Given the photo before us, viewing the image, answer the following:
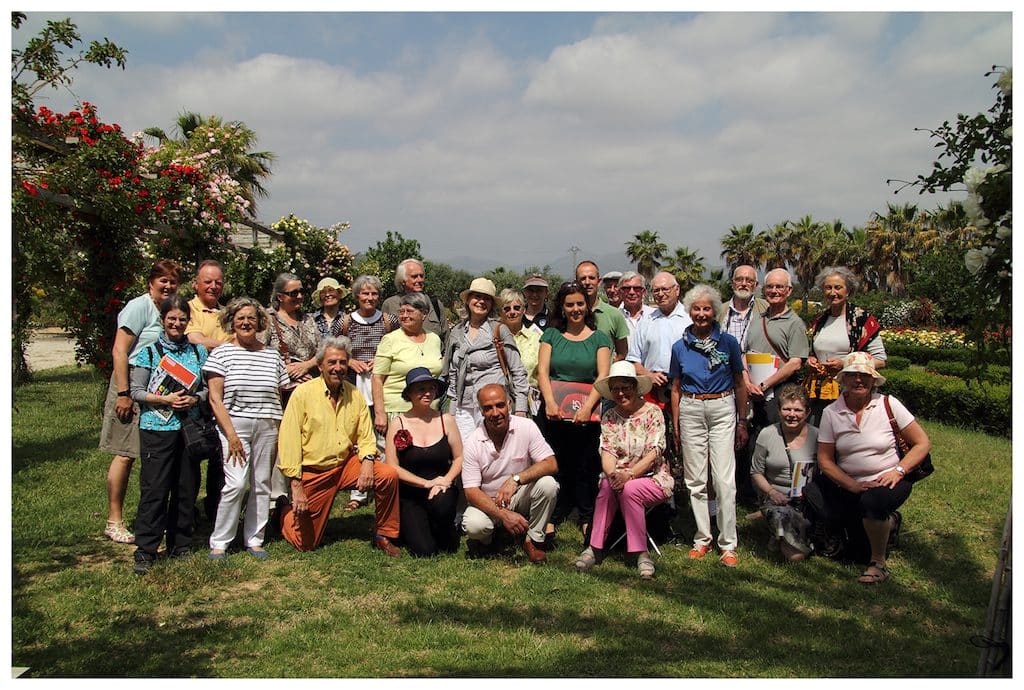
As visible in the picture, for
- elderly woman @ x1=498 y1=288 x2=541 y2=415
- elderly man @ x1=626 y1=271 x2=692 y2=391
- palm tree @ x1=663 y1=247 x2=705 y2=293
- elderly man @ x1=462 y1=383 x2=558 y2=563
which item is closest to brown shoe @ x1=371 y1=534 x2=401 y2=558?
elderly man @ x1=462 y1=383 x2=558 y2=563

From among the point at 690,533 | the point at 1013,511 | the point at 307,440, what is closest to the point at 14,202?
the point at 307,440

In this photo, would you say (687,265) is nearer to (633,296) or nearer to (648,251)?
(648,251)

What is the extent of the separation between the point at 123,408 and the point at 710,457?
3974 millimetres

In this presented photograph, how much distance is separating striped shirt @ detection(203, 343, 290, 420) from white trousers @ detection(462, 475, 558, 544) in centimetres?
158

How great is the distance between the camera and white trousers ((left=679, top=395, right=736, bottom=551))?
535cm

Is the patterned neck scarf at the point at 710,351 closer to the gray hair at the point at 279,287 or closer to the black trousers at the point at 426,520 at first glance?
the black trousers at the point at 426,520

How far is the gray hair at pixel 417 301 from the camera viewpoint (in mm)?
6070

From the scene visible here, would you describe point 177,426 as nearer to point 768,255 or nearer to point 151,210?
point 151,210

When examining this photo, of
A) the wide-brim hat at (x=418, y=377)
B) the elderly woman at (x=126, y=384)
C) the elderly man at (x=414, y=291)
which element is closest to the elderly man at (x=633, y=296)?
the elderly man at (x=414, y=291)

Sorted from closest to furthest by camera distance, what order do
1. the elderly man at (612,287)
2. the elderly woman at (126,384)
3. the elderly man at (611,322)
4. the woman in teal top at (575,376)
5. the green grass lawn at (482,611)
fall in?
the green grass lawn at (482,611)
the elderly woman at (126,384)
the woman in teal top at (575,376)
the elderly man at (611,322)
the elderly man at (612,287)

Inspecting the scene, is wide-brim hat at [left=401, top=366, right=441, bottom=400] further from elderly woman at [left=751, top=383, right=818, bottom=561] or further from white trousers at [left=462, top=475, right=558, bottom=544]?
elderly woman at [left=751, top=383, right=818, bottom=561]

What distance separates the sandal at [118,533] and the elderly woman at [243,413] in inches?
27.4

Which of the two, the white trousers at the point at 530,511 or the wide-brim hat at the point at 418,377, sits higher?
the wide-brim hat at the point at 418,377

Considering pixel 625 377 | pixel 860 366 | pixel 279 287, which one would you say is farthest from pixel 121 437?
pixel 860 366
